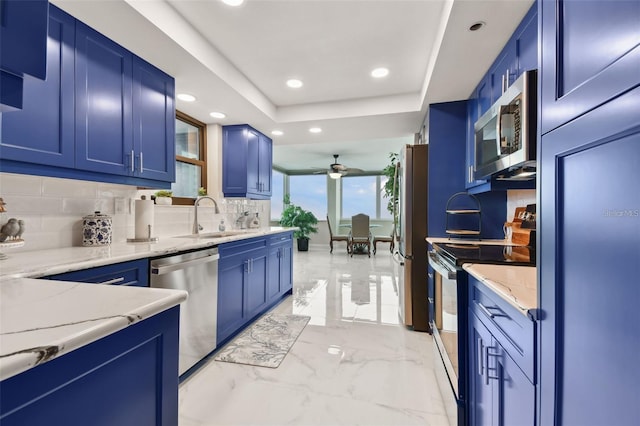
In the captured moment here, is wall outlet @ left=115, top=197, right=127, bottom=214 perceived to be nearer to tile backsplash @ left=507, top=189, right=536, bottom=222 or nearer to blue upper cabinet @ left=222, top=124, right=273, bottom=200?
blue upper cabinet @ left=222, top=124, right=273, bottom=200

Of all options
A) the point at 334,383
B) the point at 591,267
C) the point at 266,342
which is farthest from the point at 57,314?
the point at 266,342

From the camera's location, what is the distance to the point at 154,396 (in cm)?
76

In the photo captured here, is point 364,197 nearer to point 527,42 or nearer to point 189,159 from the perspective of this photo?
point 189,159

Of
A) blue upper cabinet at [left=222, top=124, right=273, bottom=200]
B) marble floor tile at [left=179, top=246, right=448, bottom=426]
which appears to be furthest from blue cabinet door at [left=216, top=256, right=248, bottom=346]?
blue upper cabinet at [left=222, top=124, right=273, bottom=200]

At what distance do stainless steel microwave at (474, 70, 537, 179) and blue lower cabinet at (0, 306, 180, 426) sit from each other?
5.18 feet

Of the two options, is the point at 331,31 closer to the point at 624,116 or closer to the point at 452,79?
the point at 452,79

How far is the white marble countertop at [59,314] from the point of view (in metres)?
0.47

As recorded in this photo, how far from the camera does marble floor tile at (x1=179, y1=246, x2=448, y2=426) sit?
162cm

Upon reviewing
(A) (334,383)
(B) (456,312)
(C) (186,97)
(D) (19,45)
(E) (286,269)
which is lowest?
(A) (334,383)

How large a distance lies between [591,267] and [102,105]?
2.43 m

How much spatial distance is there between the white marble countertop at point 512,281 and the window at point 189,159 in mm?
2819

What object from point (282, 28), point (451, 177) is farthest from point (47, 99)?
point (451, 177)

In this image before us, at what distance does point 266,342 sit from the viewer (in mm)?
2504

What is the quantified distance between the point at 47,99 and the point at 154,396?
166 cm
